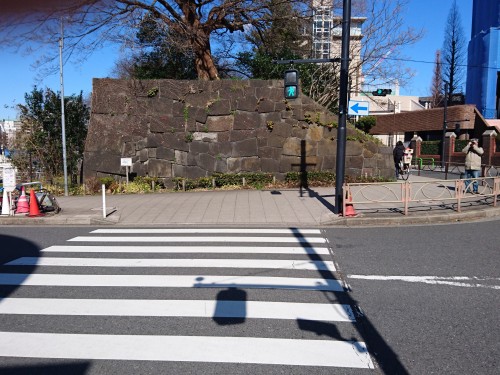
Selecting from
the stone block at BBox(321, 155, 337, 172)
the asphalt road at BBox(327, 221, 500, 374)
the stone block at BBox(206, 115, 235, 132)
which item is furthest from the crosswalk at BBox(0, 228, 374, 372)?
the stone block at BBox(206, 115, 235, 132)

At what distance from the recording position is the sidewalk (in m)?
10.4

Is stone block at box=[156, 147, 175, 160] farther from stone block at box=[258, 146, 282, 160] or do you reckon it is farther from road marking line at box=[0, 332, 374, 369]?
road marking line at box=[0, 332, 374, 369]

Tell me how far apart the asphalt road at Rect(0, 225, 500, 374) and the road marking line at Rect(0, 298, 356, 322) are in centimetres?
11

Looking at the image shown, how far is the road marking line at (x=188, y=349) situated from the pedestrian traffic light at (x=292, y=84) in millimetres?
8019

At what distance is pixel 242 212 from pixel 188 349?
7795mm

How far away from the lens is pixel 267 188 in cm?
1600

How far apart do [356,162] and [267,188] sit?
4120mm

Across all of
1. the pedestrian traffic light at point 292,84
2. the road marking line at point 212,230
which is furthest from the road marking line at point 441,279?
the pedestrian traffic light at point 292,84

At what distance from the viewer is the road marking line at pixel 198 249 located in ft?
24.7

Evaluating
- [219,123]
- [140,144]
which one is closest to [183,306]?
[219,123]

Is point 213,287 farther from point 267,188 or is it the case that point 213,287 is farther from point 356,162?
point 356,162

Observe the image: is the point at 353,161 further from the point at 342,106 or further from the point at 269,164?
the point at 342,106

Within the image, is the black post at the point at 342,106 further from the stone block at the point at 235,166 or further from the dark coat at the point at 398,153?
the dark coat at the point at 398,153

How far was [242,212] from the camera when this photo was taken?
11.5 meters
